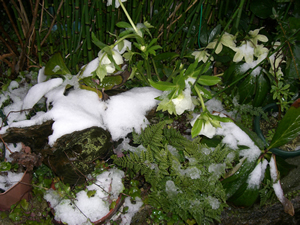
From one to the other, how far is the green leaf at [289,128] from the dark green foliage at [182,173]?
1.16 feet

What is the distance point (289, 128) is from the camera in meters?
1.30

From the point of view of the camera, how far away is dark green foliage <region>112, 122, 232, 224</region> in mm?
1189

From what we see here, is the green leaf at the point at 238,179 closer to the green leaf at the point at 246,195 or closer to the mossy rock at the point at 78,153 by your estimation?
the green leaf at the point at 246,195

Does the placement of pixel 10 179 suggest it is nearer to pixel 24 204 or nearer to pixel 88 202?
pixel 24 204

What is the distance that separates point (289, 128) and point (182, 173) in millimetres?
722

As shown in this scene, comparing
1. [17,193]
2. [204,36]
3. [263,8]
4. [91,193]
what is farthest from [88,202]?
[263,8]

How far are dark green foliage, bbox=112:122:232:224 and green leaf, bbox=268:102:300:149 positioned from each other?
35 cm

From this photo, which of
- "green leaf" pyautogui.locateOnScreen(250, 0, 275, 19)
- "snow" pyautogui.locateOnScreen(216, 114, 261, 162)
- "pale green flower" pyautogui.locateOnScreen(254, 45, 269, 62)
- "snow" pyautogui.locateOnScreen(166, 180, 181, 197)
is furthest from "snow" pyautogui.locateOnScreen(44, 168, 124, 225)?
"green leaf" pyautogui.locateOnScreen(250, 0, 275, 19)

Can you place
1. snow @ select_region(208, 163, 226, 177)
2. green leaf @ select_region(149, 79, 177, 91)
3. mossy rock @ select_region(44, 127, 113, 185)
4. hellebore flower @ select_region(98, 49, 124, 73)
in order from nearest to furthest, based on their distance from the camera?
green leaf @ select_region(149, 79, 177, 91), hellebore flower @ select_region(98, 49, 124, 73), mossy rock @ select_region(44, 127, 113, 185), snow @ select_region(208, 163, 226, 177)

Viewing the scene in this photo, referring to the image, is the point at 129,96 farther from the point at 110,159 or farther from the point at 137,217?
the point at 137,217

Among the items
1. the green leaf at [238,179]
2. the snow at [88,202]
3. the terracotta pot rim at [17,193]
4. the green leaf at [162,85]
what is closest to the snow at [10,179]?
the terracotta pot rim at [17,193]

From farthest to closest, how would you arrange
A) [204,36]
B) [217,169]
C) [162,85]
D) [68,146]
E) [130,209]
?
[204,36] < [130,209] < [217,169] < [68,146] < [162,85]

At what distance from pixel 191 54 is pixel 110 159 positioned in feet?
2.81

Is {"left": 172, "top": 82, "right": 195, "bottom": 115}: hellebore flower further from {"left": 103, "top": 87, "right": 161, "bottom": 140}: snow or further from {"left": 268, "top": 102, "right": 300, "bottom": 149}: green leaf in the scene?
{"left": 268, "top": 102, "right": 300, "bottom": 149}: green leaf
